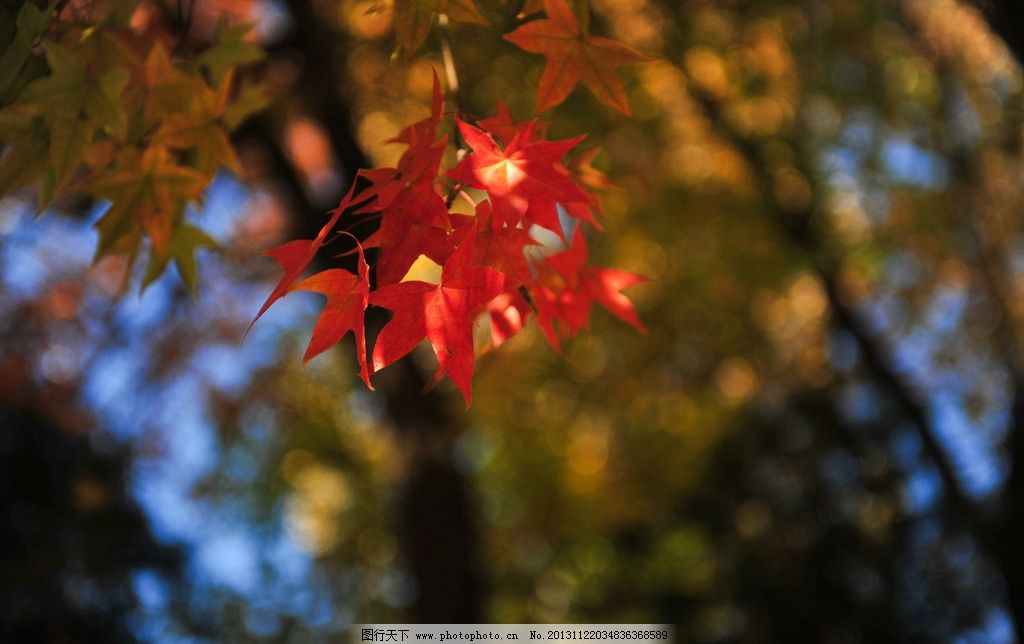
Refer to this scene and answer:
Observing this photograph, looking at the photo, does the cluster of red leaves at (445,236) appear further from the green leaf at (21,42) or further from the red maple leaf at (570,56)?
the green leaf at (21,42)

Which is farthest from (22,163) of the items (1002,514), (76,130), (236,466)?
(236,466)

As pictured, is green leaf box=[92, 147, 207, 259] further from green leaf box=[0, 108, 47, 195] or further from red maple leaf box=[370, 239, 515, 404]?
red maple leaf box=[370, 239, 515, 404]

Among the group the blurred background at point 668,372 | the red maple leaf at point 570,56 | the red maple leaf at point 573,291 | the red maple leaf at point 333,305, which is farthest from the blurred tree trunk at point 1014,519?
the red maple leaf at point 333,305

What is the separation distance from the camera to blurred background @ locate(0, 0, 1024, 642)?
3.07 metres

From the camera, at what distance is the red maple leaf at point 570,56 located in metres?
0.90

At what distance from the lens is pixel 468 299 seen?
76cm

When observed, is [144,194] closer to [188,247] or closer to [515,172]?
[188,247]

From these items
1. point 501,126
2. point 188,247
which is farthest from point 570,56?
point 188,247

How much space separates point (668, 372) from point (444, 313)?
14.7ft

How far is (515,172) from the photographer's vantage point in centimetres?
83

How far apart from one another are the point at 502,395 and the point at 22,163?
14.5 feet

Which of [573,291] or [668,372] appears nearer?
[573,291]

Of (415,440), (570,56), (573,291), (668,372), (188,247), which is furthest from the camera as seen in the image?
(668,372)

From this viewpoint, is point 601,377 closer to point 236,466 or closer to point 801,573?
point 801,573
